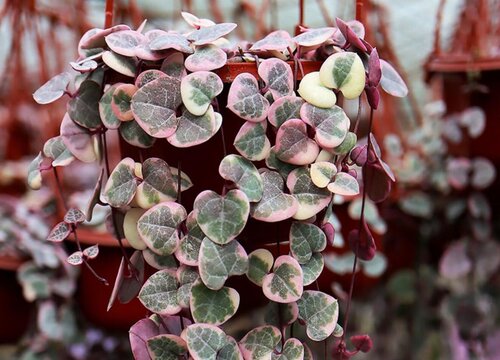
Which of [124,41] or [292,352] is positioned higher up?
[124,41]

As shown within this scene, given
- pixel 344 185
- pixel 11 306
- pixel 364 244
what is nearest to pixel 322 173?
pixel 344 185

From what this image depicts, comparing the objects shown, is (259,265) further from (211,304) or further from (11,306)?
(11,306)

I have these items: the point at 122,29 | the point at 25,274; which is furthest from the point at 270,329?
the point at 25,274

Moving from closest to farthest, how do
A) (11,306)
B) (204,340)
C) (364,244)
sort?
(204,340)
(364,244)
(11,306)

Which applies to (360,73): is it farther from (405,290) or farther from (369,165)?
(405,290)

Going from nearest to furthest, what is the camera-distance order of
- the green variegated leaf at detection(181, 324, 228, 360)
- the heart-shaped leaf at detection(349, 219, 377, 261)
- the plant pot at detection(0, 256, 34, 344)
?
1. the green variegated leaf at detection(181, 324, 228, 360)
2. the heart-shaped leaf at detection(349, 219, 377, 261)
3. the plant pot at detection(0, 256, 34, 344)

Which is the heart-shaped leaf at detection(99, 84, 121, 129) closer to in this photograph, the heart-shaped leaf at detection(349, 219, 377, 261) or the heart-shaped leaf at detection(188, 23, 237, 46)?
the heart-shaped leaf at detection(188, 23, 237, 46)

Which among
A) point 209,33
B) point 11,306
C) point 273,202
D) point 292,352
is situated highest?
point 209,33

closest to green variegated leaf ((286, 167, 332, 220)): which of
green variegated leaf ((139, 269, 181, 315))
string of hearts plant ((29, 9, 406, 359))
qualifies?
string of hearts plant ((29, 9, 406, 359))
